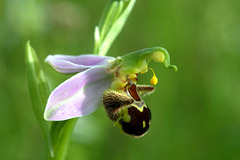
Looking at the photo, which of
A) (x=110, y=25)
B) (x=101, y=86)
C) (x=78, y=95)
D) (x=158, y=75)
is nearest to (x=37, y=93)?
(x=78, y=95)

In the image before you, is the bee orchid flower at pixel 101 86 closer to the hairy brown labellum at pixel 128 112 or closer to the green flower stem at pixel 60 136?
the hairy brown labellum at pixel 128 112

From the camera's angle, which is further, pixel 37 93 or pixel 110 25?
pixel 110 25

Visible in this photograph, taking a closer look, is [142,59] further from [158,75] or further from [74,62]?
[158,75]

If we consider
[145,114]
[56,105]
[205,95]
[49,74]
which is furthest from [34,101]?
[205,95]

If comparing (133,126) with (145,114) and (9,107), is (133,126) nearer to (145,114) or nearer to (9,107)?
(145,114)

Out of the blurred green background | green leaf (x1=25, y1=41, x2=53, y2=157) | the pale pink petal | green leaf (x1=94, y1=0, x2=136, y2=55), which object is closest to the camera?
the pale pink petal

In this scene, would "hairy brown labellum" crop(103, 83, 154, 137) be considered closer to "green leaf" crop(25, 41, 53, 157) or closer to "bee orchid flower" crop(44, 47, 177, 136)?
"bee orchid flower" crop(44, 47, 177, 136)

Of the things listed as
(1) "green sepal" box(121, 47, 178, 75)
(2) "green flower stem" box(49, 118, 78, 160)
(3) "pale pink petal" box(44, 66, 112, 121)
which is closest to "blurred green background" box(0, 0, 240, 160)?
(2) "green flower stem" box(49, 118, 78, 160)
